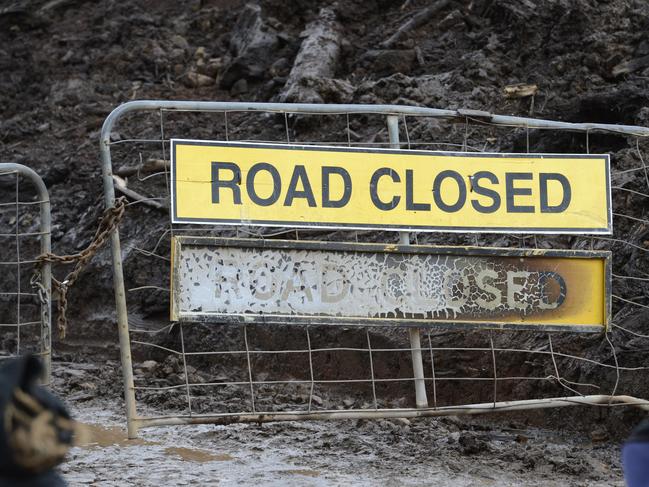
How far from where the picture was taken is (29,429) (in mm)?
2504

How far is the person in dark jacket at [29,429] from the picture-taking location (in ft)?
8.07

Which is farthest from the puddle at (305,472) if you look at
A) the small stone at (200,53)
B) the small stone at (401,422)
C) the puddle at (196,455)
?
the small stone at (200,53)

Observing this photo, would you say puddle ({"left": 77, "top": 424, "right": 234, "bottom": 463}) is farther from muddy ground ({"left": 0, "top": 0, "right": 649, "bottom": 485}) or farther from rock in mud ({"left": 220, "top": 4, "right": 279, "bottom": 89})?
rock in mud ({"left": 220, "top": 4, "right": 279, "bottom": 89})

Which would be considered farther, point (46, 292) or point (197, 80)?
point (197, 80)

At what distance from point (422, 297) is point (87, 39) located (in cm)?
860

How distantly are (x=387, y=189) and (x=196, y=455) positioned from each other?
192 centimetres

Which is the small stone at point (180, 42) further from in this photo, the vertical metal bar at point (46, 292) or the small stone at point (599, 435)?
the small stone at point (599, 435)

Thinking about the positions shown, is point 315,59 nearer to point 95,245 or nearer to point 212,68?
point 212,68

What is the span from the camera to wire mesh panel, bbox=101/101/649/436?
20.2ft

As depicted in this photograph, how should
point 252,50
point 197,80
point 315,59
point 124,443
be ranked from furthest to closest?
point 197,80
point 252,50
point 315,59
point 124,443

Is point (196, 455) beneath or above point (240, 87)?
beneath

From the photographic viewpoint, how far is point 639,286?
7363 millimetres

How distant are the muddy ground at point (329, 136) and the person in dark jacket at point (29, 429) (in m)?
3.33

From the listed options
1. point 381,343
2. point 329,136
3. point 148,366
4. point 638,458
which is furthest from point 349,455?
point 329,136
